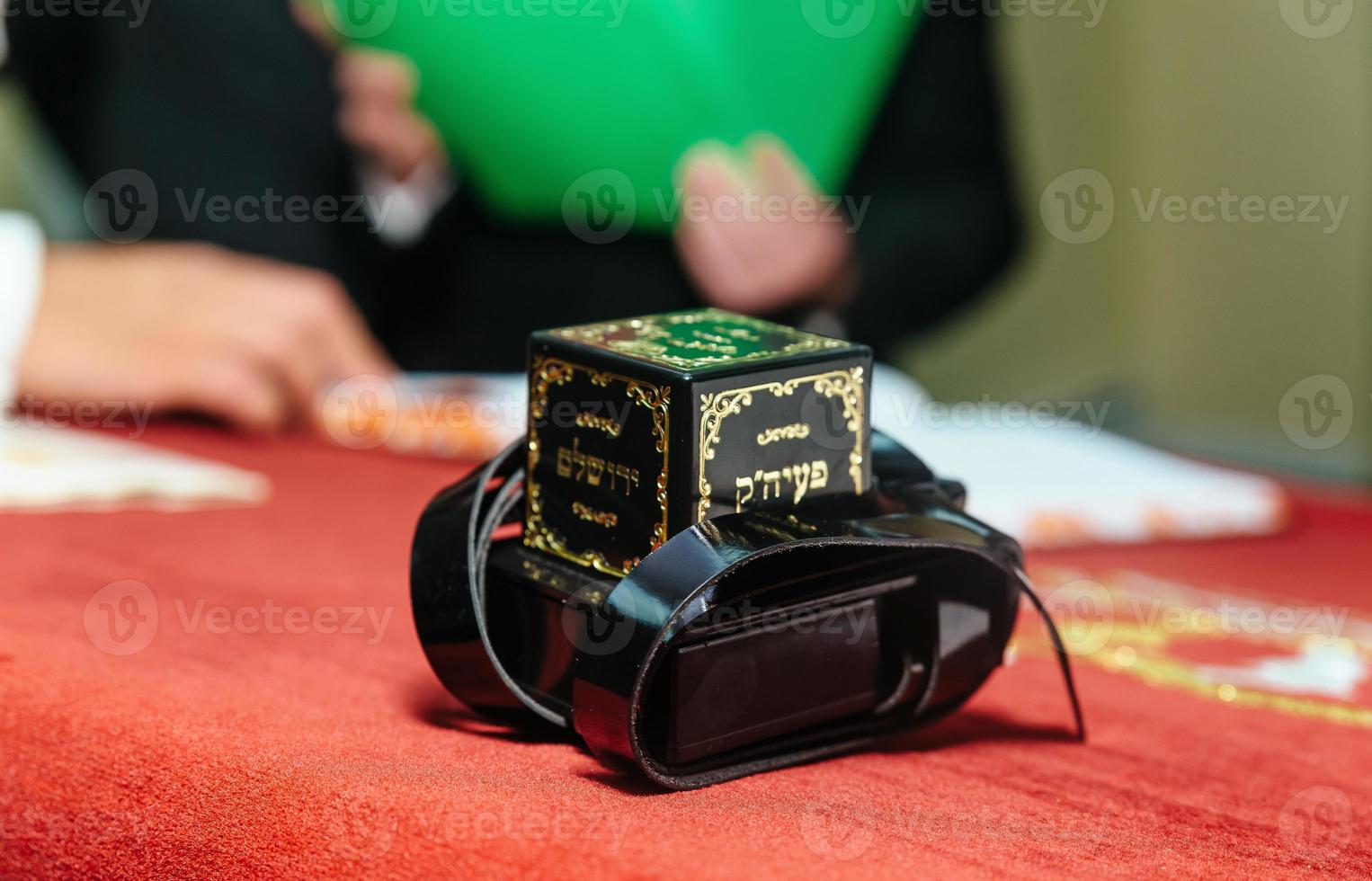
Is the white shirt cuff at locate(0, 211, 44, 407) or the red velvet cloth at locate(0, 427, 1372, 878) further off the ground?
the white shirt cuff at locate(0, 211, 44, 407)

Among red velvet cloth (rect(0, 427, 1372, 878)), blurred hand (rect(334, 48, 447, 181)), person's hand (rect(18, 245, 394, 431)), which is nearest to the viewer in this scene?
red velvet cloth (rect(0, 427, 1372, 878))

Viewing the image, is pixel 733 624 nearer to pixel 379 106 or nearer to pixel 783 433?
pixel 783 433

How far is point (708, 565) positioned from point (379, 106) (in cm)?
150

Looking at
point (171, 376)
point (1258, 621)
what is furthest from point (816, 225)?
point (1258, 621)

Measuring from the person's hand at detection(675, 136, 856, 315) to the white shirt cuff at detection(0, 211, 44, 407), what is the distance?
82cm

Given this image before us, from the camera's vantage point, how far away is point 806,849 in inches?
22.4

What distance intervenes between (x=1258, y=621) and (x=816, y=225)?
105 cm

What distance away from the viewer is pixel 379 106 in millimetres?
1937

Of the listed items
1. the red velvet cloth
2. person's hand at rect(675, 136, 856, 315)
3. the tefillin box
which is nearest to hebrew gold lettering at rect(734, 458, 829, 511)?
the tefillin box

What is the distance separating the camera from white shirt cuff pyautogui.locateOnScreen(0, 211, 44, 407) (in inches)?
62.0

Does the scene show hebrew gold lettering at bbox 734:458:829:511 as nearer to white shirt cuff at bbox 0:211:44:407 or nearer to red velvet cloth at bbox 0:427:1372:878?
red velvet cloth at bbox 0:427:1372:878

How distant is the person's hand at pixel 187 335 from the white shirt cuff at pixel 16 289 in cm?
1

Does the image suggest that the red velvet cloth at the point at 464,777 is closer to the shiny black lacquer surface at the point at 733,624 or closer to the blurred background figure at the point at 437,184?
the shiny black lacquer surface at the point at 733,624

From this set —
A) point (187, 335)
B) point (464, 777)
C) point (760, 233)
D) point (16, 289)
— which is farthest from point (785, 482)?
point (760, 233)
